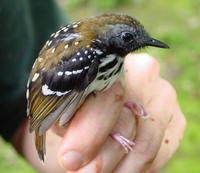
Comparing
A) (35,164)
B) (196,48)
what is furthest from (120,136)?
(196,48)

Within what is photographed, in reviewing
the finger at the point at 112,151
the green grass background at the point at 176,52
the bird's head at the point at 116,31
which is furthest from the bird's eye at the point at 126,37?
the green grass background at the point at 176,52

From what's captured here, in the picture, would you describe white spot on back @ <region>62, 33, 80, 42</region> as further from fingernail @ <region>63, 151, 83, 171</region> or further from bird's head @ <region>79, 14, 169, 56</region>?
fingernail @ <region>63, 151, 83, 171</region>

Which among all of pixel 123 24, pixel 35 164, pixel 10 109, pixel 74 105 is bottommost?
pixel 35 164

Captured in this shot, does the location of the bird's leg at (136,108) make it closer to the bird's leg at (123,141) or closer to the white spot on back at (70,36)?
the bird's leg at (123,141)

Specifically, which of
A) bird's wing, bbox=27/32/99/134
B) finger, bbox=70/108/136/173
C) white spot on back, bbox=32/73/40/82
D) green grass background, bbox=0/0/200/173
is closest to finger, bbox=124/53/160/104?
finger, bbox=70/108/136/173

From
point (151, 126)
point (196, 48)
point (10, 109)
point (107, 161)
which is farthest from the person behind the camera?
point (196, 48)

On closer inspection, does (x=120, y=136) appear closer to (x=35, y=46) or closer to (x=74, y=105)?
(x=74, y=105)

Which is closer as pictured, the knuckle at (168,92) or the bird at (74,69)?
the bird at (74,69)
